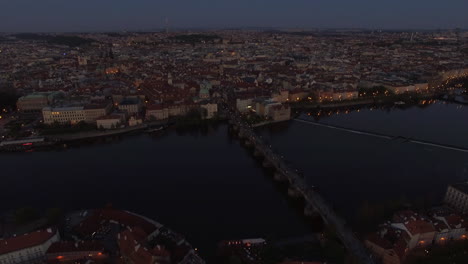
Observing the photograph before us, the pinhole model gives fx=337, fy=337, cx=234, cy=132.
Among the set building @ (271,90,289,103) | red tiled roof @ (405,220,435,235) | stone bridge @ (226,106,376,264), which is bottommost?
stone bridge @ (226,106,376,264)

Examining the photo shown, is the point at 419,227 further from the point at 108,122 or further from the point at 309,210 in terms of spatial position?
the point at 108,122

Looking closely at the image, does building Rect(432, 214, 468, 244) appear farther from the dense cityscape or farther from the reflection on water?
the reflection on water

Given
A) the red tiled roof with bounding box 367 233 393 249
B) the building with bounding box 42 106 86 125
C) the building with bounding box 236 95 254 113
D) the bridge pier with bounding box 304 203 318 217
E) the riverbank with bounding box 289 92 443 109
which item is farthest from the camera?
the riverbank with bounding box 289 92 443 109

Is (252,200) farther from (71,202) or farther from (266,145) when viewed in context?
(71,202)

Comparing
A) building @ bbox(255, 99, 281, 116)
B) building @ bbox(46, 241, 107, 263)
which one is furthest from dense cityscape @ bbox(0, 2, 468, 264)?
building @ bbox(255, 99, 281, 116)

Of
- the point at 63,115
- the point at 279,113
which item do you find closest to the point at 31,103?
the point at 63,115
